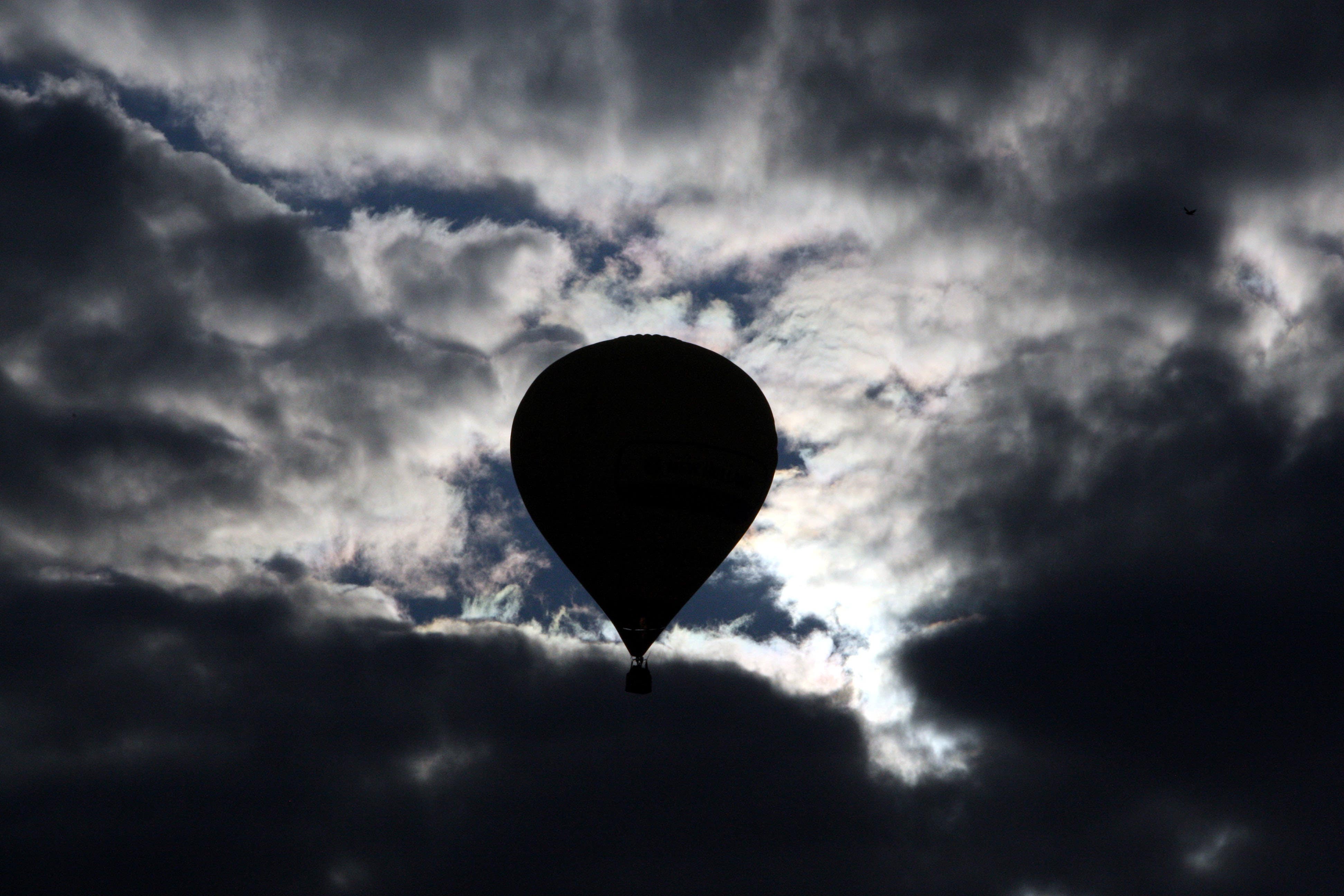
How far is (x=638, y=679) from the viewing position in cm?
3869

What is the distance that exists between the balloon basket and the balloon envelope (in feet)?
2.00

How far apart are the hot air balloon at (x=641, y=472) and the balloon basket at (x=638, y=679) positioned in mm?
52

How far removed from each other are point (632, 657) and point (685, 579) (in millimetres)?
2914

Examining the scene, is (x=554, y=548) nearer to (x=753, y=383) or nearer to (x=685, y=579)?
(x=685, y=579)

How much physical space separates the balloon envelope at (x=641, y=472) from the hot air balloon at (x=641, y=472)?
0.04m

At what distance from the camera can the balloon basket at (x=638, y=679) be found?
38.2 meters

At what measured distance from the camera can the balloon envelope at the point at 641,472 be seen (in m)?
39.7

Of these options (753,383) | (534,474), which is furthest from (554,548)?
(753,383)

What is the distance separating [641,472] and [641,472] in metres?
0.02

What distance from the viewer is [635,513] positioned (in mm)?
39594

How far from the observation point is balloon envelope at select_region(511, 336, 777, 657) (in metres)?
39.7

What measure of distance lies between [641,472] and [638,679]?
244 inches

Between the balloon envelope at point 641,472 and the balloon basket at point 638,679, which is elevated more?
the balloon envelope at point 641,472

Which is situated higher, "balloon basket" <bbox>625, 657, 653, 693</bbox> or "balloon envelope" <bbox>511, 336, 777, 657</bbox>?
"balloon envelope" <bbox>511, 336, 777, 657</bbox>
